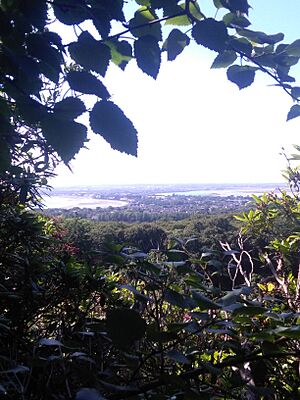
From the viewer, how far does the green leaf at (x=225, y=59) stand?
75 centimetres

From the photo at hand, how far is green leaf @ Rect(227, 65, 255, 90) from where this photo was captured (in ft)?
2.41

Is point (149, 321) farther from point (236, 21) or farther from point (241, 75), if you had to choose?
point (236, 21)

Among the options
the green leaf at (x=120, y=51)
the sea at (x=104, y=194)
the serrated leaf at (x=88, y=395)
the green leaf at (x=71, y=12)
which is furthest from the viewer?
the sea at (x=104, y=194)

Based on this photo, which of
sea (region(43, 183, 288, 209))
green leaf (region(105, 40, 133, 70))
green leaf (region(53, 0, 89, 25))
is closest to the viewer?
green leaf (region(53, 0, 89, 25))

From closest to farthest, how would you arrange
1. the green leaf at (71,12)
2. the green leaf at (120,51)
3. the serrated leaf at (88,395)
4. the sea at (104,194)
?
1. the serrated leaf at (88,395)
2. the green leaf at (71,12)
3. the green leaf at (120,51)
4. the sea at (104,194)

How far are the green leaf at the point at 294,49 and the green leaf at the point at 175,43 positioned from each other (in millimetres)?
251

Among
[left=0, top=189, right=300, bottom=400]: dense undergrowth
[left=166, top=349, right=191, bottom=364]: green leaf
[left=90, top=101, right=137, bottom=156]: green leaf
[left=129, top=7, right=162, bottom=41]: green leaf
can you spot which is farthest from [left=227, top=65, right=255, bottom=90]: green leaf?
[left=166, top=349, right=191, bottom=364]: green leaf

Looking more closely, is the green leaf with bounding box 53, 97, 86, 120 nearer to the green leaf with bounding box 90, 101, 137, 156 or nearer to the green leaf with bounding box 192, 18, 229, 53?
→ the green leaf with bounding box 90, 101, 137, 156

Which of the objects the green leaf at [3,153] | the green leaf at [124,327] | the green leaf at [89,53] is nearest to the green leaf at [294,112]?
the green leaf at [89,53]

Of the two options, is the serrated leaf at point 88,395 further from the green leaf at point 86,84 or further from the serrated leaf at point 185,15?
the serrated leaf at point 185,15

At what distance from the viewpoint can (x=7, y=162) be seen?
2.50 feet

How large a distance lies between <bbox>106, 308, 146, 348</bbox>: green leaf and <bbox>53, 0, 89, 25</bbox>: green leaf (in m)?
0.60

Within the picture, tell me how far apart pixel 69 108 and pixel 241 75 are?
45 cm

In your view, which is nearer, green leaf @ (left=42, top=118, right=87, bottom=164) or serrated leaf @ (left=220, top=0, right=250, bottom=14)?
green leaf @ (left=42, top=118, right=87, bottom=164)
